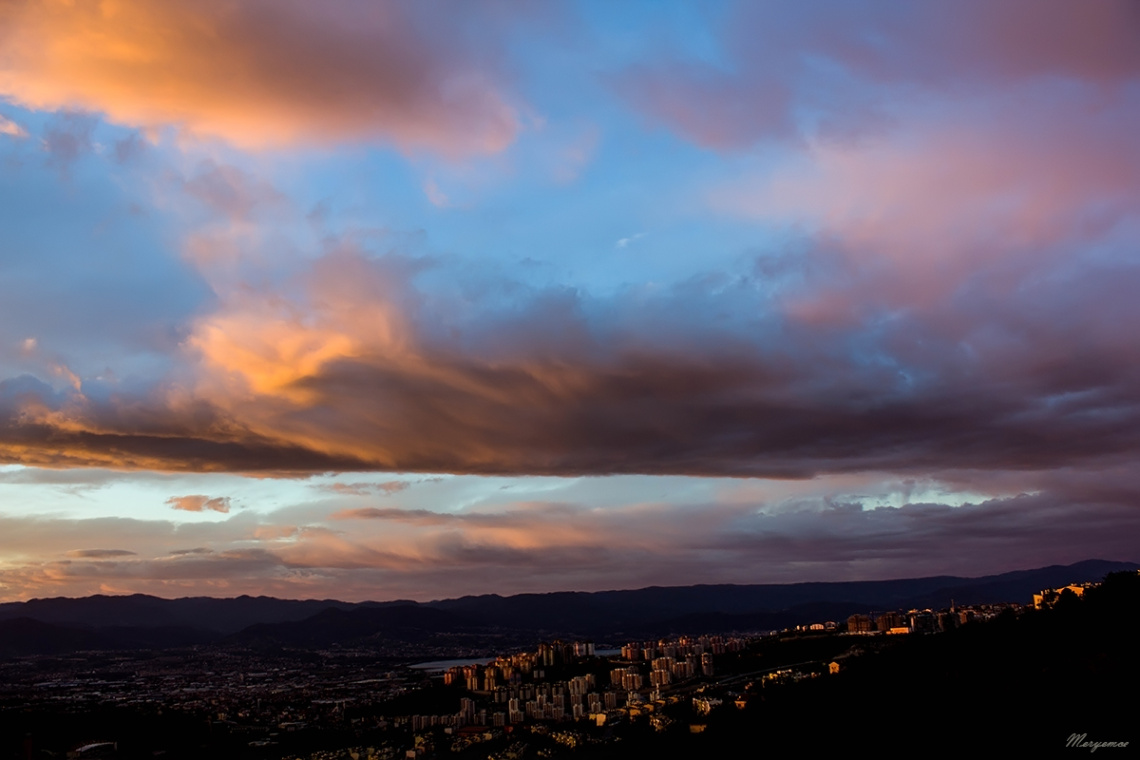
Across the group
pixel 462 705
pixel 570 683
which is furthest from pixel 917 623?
pixel 462 705

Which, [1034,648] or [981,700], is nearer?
[981,700]

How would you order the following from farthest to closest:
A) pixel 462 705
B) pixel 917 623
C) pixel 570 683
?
pixel 917 623, pixel 570 683, pixel 462 705

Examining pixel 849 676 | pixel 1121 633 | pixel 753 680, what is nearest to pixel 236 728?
pixel 753 680

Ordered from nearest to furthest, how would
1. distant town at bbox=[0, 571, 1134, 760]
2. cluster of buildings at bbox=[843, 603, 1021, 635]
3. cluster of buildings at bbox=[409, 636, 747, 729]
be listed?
1. distant town at bbox=[0, 571, 1134, 760]
2. cluster of buildings at bbox=[409, 636, 747, 729]
3. cluster of buildings at bbox=[843, 603, 1021, 635]

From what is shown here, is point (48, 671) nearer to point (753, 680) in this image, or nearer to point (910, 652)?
point (753, 680)

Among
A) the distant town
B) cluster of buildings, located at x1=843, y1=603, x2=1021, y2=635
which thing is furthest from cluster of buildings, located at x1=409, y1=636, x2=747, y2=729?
cluster of buildings, located at x1=843, y1=603, x2=1021, y2=635

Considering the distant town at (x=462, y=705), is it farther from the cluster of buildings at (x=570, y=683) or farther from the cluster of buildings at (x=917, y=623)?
the cluster of buildings at (x=917, y=623)

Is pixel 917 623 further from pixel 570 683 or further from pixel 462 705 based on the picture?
pixel 462 705

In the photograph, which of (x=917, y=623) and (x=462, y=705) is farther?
(x=917, y=623)

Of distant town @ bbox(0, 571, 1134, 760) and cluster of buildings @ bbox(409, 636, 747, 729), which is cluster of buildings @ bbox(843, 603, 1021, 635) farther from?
cluster of buildings @ bbox(409, 636, 747, 729)

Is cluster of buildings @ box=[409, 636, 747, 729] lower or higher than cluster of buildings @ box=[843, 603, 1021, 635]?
lower

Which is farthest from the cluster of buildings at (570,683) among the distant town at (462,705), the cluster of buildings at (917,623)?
the cluster of buildings at (917,623)
